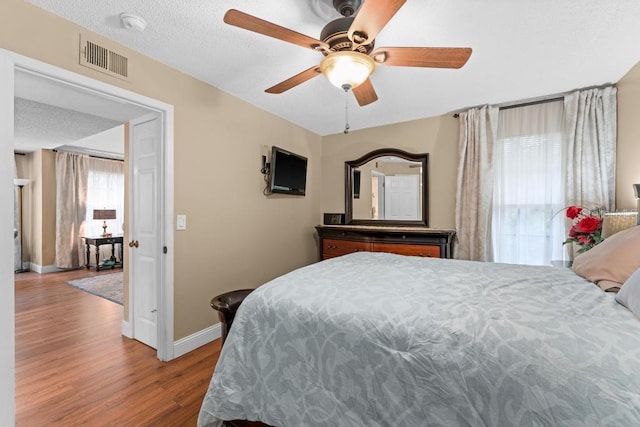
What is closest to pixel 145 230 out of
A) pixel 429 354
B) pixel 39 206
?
pixel 429 354

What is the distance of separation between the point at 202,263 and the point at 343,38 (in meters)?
2.19

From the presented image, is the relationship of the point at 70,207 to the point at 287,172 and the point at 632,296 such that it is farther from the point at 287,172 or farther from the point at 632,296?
the point at 632,296

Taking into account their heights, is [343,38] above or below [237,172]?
above

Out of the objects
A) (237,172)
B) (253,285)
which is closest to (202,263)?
(253,285)

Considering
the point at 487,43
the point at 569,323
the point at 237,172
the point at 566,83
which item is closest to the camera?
the point at 569,323

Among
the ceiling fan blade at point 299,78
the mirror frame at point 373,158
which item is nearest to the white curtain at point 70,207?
the mirror frame at point 373,158

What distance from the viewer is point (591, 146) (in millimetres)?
2773

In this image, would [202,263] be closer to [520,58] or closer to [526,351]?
[526,351]

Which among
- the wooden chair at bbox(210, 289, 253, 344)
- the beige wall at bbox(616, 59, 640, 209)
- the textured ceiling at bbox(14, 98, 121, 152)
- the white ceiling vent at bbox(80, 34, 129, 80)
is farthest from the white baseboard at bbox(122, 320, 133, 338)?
the beige wall at bbox(616, 59, 640, 209)

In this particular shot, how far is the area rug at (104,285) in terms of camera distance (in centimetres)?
420

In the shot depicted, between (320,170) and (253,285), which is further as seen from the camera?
(320,170)

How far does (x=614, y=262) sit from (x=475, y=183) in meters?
2.01

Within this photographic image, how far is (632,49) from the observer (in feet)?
6.95

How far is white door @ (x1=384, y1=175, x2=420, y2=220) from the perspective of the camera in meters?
3.83
